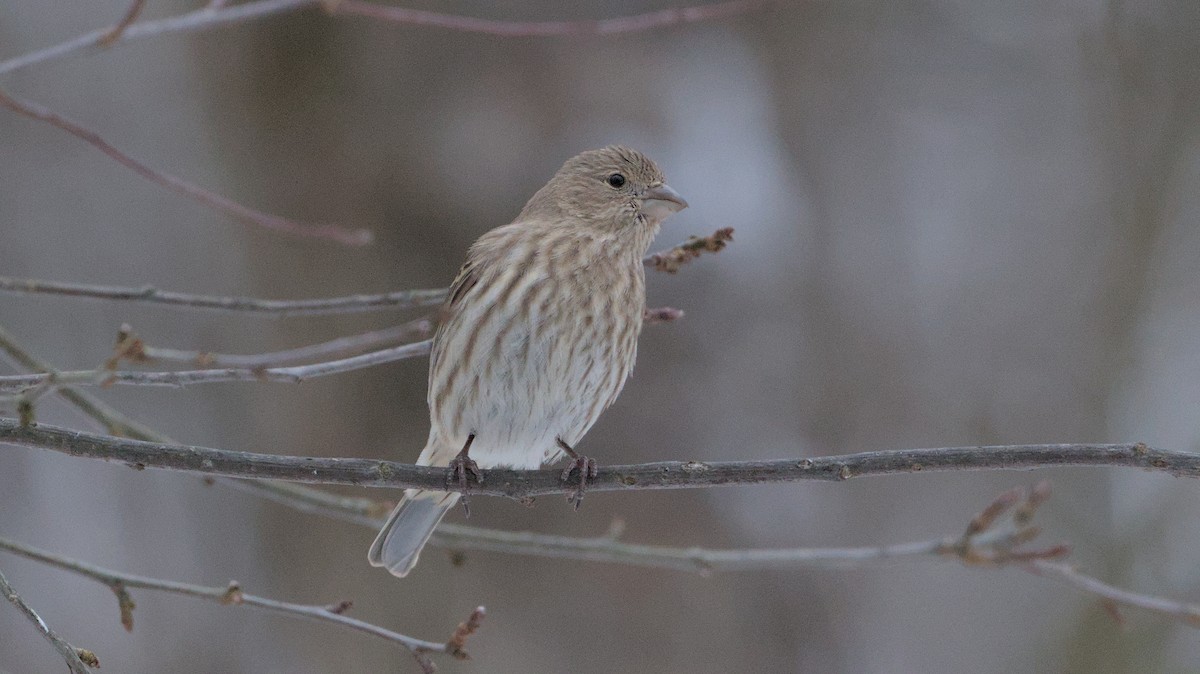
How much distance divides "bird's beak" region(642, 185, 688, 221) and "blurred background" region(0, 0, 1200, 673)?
1164mm

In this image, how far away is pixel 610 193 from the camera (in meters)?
3.97

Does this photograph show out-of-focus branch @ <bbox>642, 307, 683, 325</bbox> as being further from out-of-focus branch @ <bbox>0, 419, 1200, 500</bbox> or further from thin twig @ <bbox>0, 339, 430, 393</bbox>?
thin twig @ <bbox>0, 339, 430, 393</bbox>

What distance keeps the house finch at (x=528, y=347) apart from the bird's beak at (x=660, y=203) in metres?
0.05

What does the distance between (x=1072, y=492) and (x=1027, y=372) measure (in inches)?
33.1

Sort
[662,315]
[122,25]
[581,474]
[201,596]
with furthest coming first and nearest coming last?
[662,315] < [581,474] < [201,596] < [122,25]

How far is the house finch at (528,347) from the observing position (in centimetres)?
352

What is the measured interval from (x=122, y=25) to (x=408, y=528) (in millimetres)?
1844

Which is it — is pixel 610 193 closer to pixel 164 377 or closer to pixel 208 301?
pixel 208 301

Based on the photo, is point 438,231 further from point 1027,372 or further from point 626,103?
point 1027,372

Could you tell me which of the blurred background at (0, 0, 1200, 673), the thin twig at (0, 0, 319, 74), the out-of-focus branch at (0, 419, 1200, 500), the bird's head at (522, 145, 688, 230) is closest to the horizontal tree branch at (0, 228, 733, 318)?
the out-of-focus branch at (0, 419, 1200, 500)

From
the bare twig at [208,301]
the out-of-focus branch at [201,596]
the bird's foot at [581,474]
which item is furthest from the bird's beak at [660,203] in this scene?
the out-of-focus branch at [201,596]

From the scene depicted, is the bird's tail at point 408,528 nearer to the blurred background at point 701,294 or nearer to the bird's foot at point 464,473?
the bird's foot at point 464,473

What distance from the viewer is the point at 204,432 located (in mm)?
4734

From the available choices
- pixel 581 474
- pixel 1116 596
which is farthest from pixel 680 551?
pixel 1116 596
